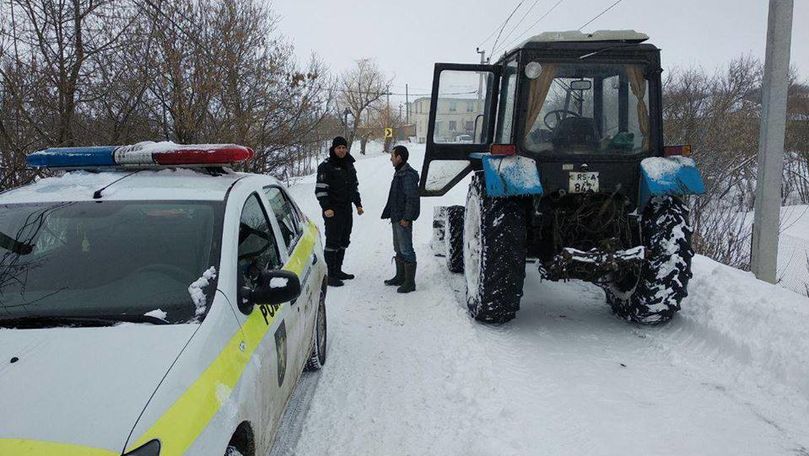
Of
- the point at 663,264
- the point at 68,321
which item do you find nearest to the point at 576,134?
the point at 663,264

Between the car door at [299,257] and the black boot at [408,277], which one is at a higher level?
the car door at [299,257]

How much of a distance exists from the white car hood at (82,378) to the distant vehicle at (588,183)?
3099 millimetres

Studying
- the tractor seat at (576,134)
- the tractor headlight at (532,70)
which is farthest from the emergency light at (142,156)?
the tractor seat at (576,134)

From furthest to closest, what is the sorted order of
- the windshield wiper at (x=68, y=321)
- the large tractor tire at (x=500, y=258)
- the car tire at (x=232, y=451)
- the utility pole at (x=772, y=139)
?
the utility pole at (x=772, y=139) < the large tractor tire at (x=500, y=258) < the windshield wiper at (x=68, y=321) < the car tire at (x=232, y=451)

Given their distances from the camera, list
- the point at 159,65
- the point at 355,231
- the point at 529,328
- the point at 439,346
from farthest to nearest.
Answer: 1. the point at 355,231
2. the point at 159,65
3. the point at 529,328
4. the point at 439,346

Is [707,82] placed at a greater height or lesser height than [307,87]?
greater

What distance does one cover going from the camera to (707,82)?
24.5 metres

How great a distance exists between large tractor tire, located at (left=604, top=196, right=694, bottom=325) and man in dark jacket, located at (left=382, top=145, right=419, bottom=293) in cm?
249

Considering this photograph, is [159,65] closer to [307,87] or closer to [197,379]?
[307,87]

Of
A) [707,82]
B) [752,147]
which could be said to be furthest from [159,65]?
[707,82]

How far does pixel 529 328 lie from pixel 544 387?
1.23 metres

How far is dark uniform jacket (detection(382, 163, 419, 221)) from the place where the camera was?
19.9 feet

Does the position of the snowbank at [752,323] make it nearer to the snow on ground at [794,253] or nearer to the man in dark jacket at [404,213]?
the man in dark jacket at [404,213]

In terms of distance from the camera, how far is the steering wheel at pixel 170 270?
2.30m
